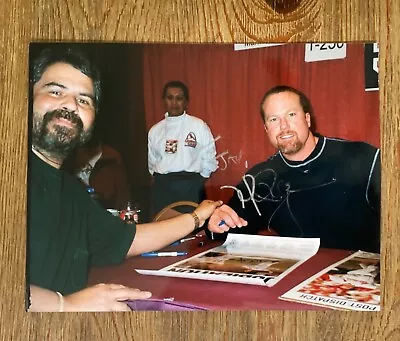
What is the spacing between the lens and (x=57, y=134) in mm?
902

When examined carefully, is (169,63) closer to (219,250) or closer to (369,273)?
(219,250)

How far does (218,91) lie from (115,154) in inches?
8.4

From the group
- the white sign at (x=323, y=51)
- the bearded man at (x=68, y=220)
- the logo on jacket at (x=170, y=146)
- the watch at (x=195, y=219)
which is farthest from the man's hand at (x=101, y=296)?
the white sign at (x=323, y=51)

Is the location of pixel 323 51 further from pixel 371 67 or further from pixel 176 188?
pixel 176 188

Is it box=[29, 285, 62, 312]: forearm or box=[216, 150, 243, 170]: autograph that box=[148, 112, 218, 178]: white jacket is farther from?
box=[29, 285, 62, 312]: forearm

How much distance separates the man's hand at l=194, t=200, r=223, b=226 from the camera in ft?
3.01

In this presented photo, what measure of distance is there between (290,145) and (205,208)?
0.19 m

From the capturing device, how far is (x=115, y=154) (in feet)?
2.97

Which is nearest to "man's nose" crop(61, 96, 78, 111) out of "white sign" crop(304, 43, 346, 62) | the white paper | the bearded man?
the bearded man

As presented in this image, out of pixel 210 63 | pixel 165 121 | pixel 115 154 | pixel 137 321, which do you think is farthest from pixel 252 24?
pixel 137 321

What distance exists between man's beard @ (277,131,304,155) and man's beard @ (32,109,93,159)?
13.4 inches

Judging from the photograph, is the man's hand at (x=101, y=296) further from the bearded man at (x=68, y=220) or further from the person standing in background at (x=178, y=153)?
the person standing in background at (x=178, y=153)

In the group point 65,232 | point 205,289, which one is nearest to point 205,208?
point 205,289

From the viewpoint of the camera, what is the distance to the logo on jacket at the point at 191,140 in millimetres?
916
